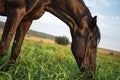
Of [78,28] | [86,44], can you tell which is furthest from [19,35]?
[86,44]

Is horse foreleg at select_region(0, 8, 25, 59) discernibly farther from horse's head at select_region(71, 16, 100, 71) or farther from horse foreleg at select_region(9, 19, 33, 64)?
horse's head at select_region(71, 16, 100, 71)

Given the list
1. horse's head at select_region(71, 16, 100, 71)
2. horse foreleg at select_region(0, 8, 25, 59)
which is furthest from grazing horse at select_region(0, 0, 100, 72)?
horse foreleg at select_region(0, 8, 25, 59)

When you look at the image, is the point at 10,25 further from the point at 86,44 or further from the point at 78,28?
the point at 86,44

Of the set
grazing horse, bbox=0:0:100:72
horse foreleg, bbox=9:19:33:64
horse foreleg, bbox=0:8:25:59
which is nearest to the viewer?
horse foreleg, bbox=0:8:25:59

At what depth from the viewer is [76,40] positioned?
7297 millimetres

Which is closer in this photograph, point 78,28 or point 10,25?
point 10,25

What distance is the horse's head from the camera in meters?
7.18

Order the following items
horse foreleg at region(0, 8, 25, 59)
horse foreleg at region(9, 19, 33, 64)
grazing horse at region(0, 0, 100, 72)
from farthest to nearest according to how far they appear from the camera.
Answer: horse foreleg at region(9, 19, 33, 64), grazing horse at region(0, 0, 100, 72), horse foreleg at region(0, 8, 25, 59)

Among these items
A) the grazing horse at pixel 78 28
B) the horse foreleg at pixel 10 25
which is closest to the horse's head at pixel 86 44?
the grazing horse at pixel 78 28

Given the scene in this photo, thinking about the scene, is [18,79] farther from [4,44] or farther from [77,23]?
[77,23]

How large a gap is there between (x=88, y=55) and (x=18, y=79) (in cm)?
261

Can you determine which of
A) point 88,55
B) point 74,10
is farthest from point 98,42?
point 74,10

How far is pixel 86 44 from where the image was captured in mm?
7289

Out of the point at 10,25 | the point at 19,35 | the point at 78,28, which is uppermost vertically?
the point at 78,28
